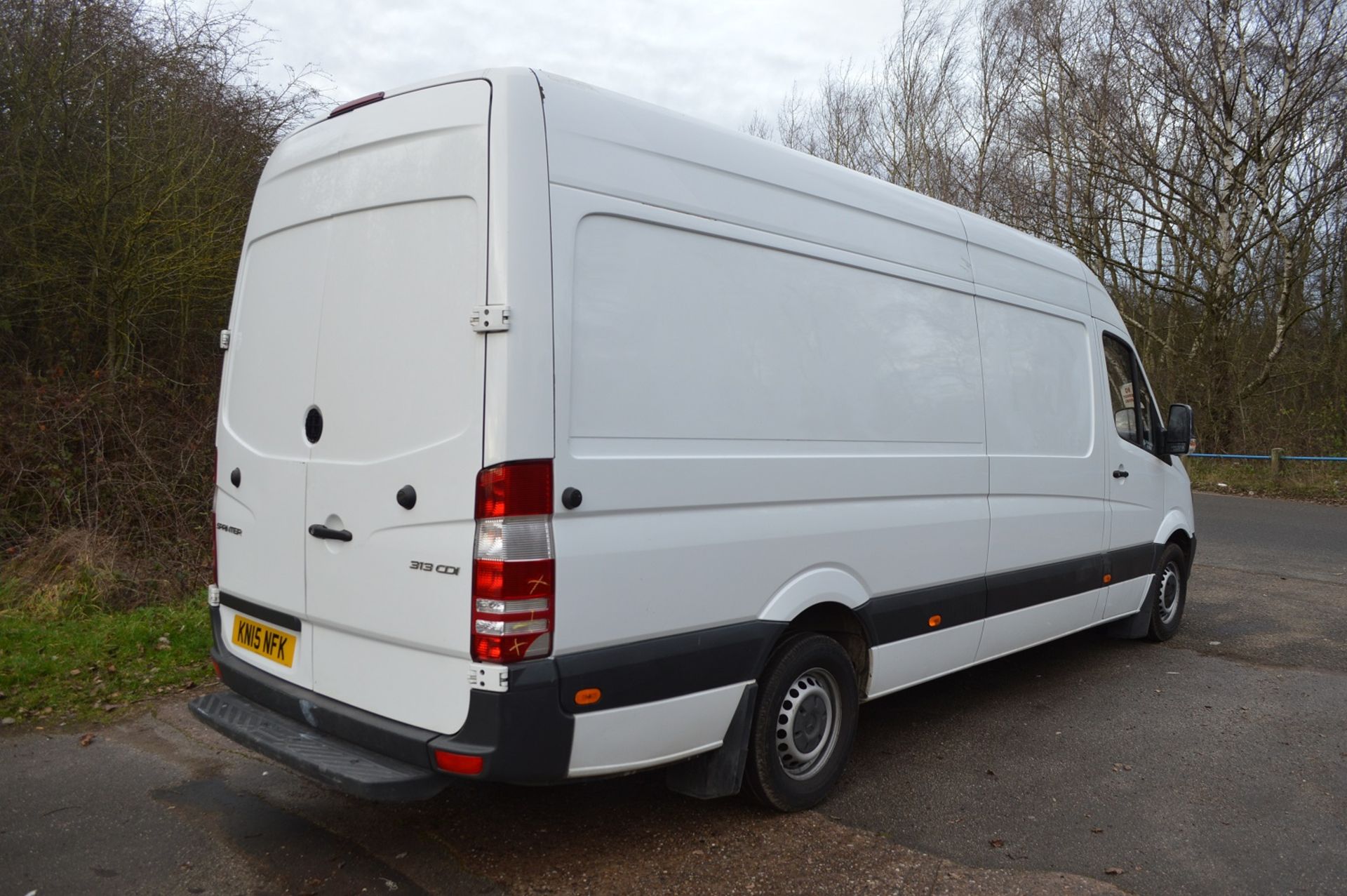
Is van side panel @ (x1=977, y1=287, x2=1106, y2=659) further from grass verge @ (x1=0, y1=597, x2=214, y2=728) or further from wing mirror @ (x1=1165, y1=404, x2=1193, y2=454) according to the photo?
grass verge @ (x1=0, y1=597, x2=214, y2=728)

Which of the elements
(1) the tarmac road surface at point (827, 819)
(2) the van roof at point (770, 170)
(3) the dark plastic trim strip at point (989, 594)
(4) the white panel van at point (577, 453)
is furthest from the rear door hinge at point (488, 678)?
(3) the dark plastic trim strip at point (989, 594)

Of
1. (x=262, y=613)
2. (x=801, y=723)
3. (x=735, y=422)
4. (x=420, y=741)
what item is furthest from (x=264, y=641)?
(x=801, y=723)

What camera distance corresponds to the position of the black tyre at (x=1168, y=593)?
21.5 feet

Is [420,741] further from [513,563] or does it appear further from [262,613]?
[262,613]

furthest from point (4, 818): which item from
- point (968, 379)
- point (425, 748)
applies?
point (968, 379)

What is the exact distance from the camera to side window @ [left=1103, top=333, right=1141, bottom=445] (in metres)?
6.04

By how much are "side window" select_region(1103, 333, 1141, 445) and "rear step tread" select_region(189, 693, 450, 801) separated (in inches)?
182

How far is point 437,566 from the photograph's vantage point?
3.03m

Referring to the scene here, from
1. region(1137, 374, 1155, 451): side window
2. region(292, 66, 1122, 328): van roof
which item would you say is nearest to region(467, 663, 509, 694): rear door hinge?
region(292, 66, 1122, 328): van roof

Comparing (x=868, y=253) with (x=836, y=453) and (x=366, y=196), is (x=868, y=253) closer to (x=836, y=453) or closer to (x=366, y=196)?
(x=836, y=453)

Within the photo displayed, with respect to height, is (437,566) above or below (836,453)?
below

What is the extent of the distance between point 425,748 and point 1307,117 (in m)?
Answer: 19.9

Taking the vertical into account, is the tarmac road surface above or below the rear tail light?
→ below

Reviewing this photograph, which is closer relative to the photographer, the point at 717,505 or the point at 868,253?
the point at 717,505
